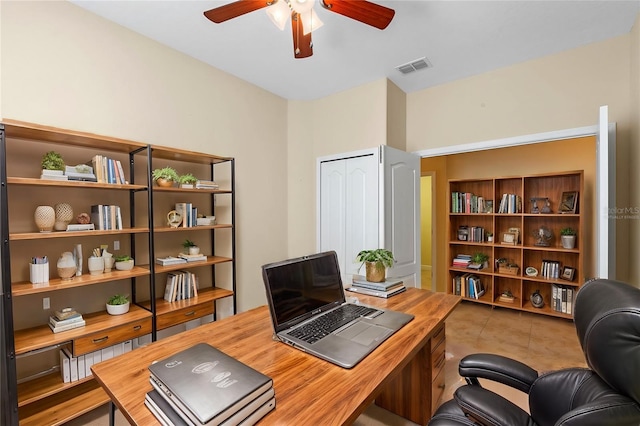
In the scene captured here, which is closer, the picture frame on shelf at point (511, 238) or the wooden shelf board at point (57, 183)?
the wooden shelf board at point (57, 183)

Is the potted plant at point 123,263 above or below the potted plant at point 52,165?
below

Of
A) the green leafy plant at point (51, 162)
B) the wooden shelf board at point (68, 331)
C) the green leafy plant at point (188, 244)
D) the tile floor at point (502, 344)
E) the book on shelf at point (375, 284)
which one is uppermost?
the green leafy plant at point (51, 162)

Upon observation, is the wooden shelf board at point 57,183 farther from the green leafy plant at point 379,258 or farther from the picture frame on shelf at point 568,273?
the picture frame on shelf at point 568,273

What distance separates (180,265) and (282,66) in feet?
6.94

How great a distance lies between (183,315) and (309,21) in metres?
2.33

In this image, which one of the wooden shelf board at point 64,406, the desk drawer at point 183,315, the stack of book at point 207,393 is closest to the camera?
the stack of book at point 207,393

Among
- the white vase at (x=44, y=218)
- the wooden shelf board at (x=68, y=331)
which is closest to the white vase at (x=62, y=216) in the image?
the white vase at (x=44, y=218)

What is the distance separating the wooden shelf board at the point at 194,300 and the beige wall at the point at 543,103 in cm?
267

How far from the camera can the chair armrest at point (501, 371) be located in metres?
1.19

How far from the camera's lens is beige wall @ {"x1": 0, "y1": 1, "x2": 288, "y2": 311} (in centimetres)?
186

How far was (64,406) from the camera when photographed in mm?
1846

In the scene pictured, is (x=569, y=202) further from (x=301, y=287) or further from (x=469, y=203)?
(x=301, y=287)

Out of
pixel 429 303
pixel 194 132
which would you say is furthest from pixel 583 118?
pixel 194 132

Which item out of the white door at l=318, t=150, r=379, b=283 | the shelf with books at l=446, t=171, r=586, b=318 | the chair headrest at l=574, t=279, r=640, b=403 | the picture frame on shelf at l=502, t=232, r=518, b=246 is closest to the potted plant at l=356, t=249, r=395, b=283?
the white door at l=318, t=150, r=379, b=283
